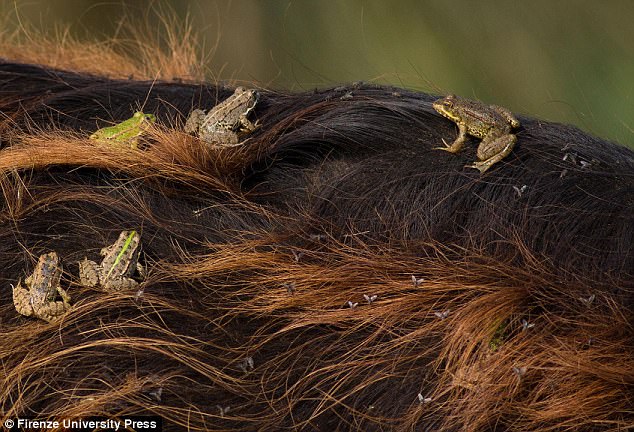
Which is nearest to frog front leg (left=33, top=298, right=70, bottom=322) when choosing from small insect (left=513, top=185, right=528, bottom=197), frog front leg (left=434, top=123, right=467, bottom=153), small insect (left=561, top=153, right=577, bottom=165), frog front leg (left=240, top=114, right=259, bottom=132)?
frog front leg (left=240, top=114, right=259, bottom=132)

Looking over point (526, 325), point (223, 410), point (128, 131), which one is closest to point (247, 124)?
point (128, 131)

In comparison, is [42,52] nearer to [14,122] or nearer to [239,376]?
[14,122]

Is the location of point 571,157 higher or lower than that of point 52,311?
higher

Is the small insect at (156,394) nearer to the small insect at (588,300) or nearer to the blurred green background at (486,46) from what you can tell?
the small insect at (588,300)

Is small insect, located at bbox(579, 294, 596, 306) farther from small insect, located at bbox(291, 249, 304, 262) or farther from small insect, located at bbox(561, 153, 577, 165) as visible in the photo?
small insect, located at bbox(291, 249, 304, 262)

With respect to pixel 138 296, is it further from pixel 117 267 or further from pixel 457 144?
pixel 457 144
